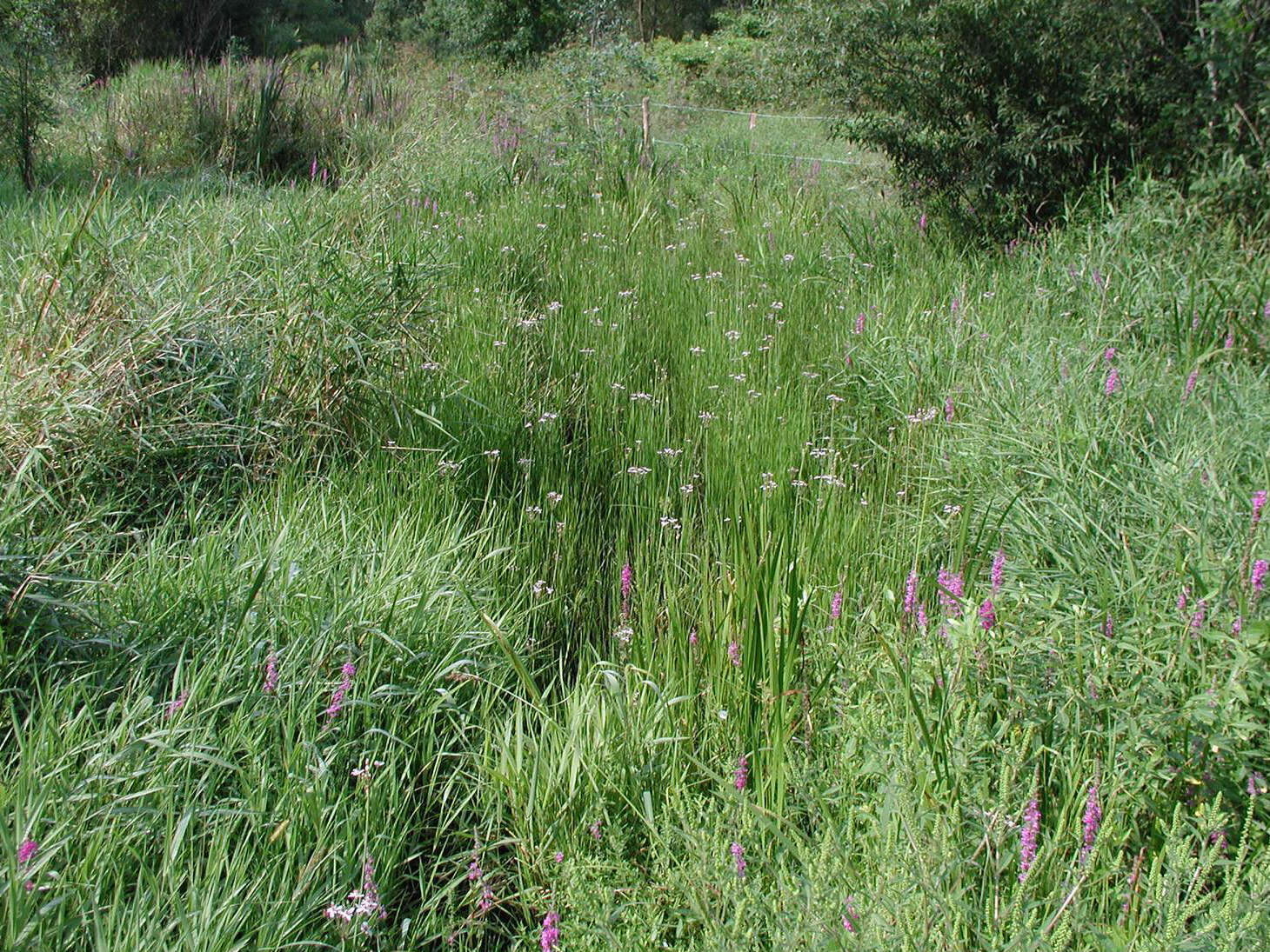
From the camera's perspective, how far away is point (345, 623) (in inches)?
87.5

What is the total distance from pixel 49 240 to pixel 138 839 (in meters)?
3.16

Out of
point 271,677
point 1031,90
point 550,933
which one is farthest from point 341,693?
point 1031,90

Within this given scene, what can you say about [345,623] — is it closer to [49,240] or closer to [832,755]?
[832,755]

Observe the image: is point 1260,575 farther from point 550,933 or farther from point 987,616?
point 550,933

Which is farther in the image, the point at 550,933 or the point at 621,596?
the point at 621,596

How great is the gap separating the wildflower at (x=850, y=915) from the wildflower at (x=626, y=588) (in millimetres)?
1086

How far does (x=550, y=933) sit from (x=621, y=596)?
1.43 metres

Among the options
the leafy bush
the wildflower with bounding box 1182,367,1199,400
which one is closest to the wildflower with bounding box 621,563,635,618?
the wildflower with bounding box 1182,367,1199,400

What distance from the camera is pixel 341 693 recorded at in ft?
6.43

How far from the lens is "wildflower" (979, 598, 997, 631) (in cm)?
178

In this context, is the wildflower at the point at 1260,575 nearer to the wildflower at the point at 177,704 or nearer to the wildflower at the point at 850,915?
the wildflower at the point at 850,915

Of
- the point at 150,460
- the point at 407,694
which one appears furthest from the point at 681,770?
the point at 150,460

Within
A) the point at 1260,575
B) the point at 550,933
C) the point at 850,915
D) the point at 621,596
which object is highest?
the point at 1260,575

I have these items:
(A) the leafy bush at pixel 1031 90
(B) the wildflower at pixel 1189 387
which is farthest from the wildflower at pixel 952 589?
(A) the leafy bush at pixel 1031 90
